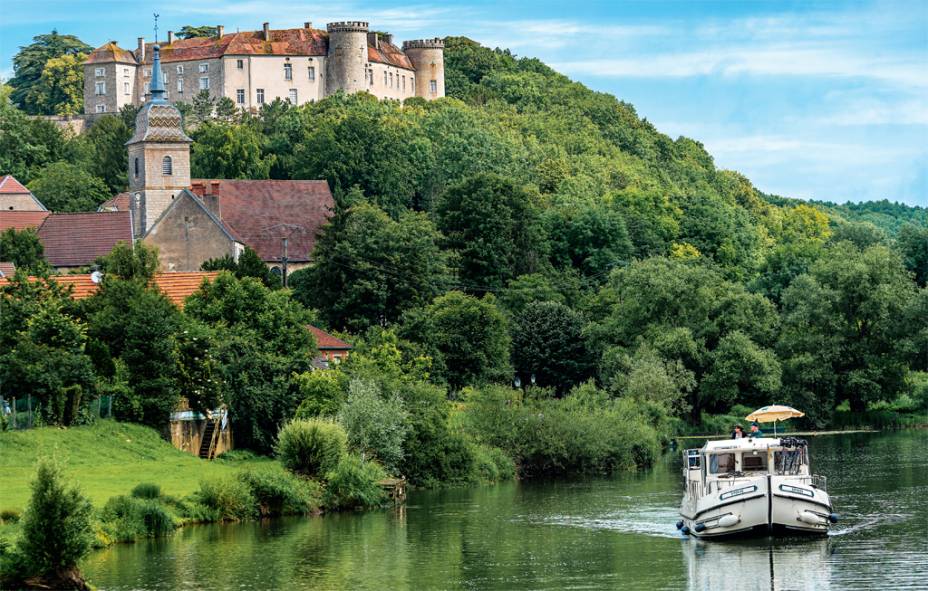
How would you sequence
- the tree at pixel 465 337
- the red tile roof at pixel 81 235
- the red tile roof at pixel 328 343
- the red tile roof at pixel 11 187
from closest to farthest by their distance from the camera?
the red tile roof at pixel 328 343
the tree at pixel 465 337
the red tile roof at pixel 81 235
the red tile roof at pixel 11 187

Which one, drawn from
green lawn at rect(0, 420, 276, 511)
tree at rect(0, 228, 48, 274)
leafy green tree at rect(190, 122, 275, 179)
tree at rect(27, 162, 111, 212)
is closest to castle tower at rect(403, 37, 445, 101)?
leafy green tree at rect(190, 122, 275, 179)

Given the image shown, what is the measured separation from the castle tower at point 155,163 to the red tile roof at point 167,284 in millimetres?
24058

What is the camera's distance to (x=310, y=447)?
5591 centimetres

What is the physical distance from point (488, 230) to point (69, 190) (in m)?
34.1

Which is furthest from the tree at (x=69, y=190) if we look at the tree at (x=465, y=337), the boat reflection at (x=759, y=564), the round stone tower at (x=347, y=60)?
the boat reflection at (x=759, y=564)

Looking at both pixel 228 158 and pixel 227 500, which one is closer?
pixel 227 500

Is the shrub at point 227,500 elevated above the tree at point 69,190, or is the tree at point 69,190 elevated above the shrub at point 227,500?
the tree at point 69,190

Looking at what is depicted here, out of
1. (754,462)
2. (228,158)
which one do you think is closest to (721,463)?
(754,462)

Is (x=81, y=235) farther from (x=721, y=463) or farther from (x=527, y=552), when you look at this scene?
(x=527, y=552)

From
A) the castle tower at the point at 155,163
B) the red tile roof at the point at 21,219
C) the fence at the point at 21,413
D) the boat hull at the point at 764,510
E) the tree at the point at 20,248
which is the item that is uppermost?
the castle tower at the point at 155,163

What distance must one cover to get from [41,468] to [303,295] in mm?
56386

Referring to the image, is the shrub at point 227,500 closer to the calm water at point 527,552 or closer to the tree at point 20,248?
the calm water at point 527,552

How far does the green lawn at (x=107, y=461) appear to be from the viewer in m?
→ 50.2

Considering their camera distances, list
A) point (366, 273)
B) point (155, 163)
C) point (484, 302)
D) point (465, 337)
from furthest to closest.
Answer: point (155, 163)
point (366, 273)
point (484, 302)
point (465, 337)
